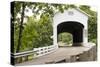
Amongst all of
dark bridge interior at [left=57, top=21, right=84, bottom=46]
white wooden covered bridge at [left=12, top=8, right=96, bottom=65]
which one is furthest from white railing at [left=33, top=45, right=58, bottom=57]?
dark bridge interior at [left=57, top=21, right=84, bottom=46]

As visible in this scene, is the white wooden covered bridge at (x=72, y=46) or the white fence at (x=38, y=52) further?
the white wooden covered bridge at (x=72, y=46)

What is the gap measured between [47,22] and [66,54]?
580 mm

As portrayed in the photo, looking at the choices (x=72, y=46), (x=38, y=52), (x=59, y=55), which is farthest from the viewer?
(x=72, y=46)

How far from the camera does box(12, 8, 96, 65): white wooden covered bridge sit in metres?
3.12

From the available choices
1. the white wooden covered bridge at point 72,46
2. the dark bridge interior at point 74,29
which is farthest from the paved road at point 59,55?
the dark bridge interior at point 74,29

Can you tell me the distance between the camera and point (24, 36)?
9.81ft

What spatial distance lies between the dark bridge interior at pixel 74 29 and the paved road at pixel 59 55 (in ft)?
0.36

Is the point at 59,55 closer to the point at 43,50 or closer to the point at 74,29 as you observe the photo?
the point at 43,50

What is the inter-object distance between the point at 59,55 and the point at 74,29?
1.49 feet

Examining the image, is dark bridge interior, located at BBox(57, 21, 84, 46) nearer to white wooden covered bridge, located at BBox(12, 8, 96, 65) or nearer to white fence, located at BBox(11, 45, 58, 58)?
white wooden covered bridge, located at BBox(12, 8, 96, 65)

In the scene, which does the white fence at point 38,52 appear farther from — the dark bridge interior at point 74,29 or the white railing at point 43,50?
the dark bridge interior at point 74,29

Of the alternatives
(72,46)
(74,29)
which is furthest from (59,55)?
(74,29)

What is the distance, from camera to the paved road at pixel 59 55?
3.07 meters

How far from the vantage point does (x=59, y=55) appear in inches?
127
